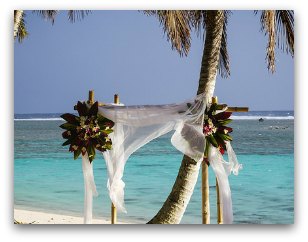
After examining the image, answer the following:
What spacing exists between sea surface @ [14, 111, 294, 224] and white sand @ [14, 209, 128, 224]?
0.06 metres

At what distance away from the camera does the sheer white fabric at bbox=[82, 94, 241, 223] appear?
5758 millimetres

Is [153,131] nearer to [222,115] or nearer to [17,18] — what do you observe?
[222,115]

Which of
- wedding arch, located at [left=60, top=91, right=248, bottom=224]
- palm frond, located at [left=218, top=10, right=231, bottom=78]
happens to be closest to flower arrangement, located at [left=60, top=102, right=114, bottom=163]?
wedding arch, located at [left=60, top=91, right=248, bottom=224]

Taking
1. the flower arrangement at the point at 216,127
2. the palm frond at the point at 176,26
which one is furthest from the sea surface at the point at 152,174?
the palm frond at the point at 176,26

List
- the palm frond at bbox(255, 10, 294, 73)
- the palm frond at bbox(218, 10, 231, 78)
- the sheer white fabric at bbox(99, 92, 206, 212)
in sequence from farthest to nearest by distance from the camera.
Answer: the palm frond at bbox(218, 10, 231, 78)
the palm frond at bbox(255, 10, 294, 73)
the sheer white fabric at bbox(99, 92, 206, 212)

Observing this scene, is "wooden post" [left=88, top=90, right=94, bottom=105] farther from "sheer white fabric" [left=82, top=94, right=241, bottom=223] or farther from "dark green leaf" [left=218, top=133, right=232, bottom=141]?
"dark green leaf" [left=218, top=133, right=232, bottom=141]

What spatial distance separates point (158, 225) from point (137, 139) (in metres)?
0.69

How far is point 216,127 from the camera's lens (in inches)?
229

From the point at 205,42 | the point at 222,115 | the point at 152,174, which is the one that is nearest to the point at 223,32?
the point at 205,42

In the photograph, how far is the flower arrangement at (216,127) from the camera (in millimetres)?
5781

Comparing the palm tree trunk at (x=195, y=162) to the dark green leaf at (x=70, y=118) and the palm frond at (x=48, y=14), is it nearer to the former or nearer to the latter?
the dark green leaf at (x=70, y=118)

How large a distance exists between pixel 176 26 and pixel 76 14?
0.82 m

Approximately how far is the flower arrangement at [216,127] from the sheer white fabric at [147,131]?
0.17ft
